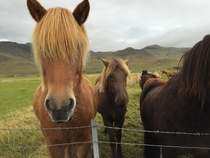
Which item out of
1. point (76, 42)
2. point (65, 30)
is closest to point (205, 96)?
point (76, 42)

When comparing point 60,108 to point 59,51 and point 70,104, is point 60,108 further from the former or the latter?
point 59,51

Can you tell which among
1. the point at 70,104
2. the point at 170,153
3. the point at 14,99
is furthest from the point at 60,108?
the point at 14,99

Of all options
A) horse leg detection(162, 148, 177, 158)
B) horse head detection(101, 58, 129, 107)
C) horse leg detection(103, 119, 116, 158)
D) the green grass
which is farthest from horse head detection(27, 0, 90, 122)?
the green grass

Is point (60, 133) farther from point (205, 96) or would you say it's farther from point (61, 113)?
point (205, 96)

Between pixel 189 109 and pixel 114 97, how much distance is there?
2604mm

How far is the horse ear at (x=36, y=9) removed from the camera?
2293mm

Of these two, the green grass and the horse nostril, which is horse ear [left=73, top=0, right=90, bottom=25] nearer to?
the horse nostril

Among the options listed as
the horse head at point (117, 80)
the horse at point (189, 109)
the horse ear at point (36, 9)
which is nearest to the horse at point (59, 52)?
the horse ear at point (36, 9)

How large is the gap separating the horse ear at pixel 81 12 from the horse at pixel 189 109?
1.44m

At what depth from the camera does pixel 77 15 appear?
246 centimetres

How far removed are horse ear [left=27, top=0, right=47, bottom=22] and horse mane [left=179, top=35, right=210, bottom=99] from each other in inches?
75.2

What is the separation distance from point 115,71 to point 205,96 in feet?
8.77

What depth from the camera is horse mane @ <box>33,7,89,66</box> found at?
2119 mm

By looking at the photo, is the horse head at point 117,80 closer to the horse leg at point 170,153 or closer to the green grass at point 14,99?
the horse leg at point 170,153
